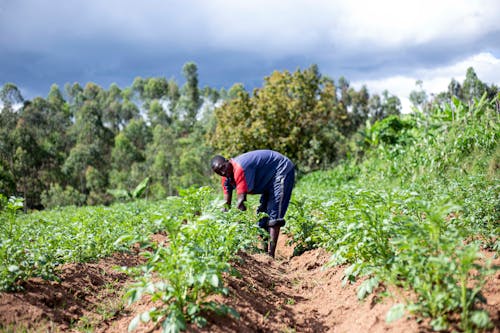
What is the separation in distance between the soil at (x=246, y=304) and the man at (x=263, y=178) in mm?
835

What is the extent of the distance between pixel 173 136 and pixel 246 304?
3331 cm

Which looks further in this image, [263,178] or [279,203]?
[263,178]

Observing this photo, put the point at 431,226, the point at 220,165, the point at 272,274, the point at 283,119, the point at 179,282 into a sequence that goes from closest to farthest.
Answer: the point at 431,226, the point at 179,282, the point at 272,274, the point at 220,165, the point at 283,119

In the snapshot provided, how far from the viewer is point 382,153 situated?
12766 mm

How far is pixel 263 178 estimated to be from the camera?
18.1 ft

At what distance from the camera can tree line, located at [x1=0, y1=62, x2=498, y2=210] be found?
20203 millimetres

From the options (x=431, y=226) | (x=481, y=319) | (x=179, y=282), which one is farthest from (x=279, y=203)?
(x=481, y=319)

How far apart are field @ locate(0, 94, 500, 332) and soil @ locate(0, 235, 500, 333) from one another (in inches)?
0.5

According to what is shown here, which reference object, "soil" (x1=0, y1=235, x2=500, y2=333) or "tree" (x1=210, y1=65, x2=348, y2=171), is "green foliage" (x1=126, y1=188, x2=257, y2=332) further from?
"tree" (x1=210, y1=65, x2=348, y2=171)

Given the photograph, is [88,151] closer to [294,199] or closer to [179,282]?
[294,199]

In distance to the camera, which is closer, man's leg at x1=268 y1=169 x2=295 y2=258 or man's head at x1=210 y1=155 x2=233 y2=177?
man's head at x1=210 y1=155 x2=233 y2=177

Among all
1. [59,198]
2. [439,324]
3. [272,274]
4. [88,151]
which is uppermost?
[88,151]

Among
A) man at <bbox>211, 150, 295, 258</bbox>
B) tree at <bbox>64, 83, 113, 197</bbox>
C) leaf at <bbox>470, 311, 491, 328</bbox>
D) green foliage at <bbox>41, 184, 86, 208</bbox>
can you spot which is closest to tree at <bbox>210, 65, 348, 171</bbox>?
green foliage at <bbox>41, 184, 86, 208</bbox>

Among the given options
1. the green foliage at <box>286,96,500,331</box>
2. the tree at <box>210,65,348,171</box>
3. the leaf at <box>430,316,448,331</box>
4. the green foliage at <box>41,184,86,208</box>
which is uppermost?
the tree at <box>210,65,348,171</box>
